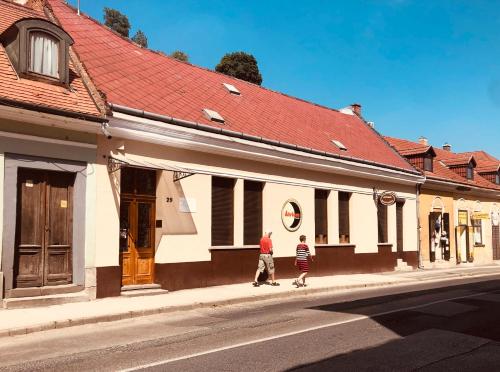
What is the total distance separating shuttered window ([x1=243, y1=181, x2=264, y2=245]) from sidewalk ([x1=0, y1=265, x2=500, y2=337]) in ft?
5.70

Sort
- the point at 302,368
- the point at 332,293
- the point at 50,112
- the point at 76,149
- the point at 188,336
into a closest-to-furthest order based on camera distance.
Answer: the point at 302,368 → the point at 188,336 → the point at 50,112 → the point at 76,149 → the point at 332,293

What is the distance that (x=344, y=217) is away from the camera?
70.3ft

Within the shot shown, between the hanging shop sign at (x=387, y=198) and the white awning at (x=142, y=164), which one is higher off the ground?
the white awning at (x=142, y=164)

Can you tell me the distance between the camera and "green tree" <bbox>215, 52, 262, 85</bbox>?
160 ft

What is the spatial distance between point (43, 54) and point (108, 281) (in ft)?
18.8

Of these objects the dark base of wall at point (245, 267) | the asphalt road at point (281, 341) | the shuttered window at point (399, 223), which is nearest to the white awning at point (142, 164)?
the dark base of wall at point (245, 267)

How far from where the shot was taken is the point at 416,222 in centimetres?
2520

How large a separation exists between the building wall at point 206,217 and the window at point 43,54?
2148 millimetres

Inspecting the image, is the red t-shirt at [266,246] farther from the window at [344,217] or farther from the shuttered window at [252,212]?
the window at [344,217]

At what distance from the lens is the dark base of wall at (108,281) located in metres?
12.5

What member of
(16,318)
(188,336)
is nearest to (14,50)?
(16,318)

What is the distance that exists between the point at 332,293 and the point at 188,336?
8.03m

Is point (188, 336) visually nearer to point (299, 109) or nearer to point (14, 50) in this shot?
point (14, 50)

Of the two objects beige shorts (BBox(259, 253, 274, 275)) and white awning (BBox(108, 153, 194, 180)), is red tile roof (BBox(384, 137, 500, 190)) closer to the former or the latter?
beige shorts (BBox(259, 253, 274, 275))
